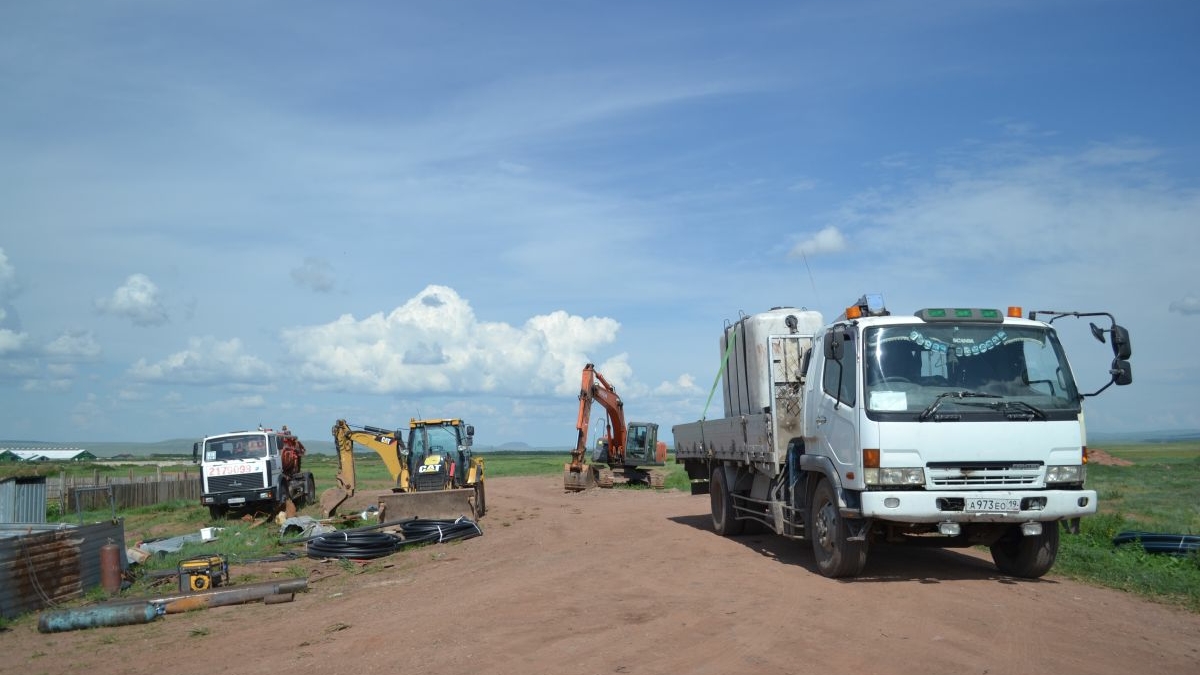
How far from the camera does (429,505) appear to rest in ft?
70.0

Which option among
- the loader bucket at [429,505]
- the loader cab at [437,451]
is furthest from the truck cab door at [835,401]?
the loader cab at [437,451]

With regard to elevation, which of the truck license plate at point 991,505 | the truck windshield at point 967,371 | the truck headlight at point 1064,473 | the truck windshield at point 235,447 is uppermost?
the truck windshield at point 967,371

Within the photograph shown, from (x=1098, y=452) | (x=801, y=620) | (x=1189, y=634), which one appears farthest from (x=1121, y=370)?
Answer: (x=1098, y=452)

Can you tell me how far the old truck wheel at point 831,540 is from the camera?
10.5 metres

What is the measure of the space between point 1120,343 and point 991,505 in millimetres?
2205

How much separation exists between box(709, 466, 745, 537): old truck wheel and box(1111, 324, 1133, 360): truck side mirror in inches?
291

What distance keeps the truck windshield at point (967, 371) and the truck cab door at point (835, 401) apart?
291 millimetres

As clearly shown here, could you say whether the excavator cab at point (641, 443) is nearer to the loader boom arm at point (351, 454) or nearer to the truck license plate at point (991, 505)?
the loader boom arm at point (351, 454)

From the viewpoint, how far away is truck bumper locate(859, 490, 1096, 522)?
9711mm

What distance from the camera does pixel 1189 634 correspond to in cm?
809

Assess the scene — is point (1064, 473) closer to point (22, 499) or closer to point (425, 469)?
point (425, 469)

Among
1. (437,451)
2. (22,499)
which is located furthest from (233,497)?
(22,499)

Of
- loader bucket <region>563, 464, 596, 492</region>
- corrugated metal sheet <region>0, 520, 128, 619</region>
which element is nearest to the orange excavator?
loader bucket <region>563, 464, 596, 492</region>

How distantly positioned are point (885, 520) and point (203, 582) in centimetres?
979
